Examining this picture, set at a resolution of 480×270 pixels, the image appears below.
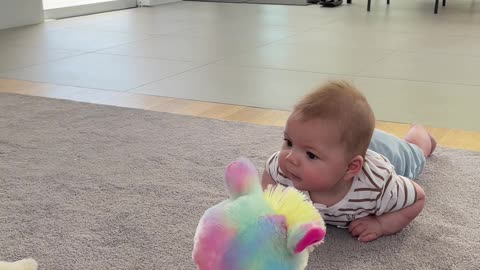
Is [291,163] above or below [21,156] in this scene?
above

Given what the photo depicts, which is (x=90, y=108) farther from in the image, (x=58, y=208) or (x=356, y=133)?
(x=356, y=133)

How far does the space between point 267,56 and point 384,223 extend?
1834 mm

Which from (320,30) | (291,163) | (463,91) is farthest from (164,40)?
(291,163)

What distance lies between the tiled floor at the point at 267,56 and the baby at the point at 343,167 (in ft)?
2.53

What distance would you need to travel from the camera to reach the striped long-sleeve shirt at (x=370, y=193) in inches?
41.5

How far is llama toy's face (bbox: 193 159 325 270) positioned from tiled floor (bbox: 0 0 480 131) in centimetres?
121

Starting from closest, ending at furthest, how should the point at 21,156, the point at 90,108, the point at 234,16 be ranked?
the point at 21,156 < the point at 90,108 < the point at 234,16

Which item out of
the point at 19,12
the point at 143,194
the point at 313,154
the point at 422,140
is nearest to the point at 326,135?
the point at 313,154

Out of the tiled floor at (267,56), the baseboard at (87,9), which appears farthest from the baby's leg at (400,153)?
the baseboard at (87,9)

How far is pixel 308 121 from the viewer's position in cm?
96

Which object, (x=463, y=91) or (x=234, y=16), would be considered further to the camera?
(x=234, y=16)

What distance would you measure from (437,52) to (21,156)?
83.0 inches

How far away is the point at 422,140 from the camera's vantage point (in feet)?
4.79

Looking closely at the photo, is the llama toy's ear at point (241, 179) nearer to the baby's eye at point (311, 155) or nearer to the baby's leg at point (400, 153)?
the baby's eye at point (311, 155)
